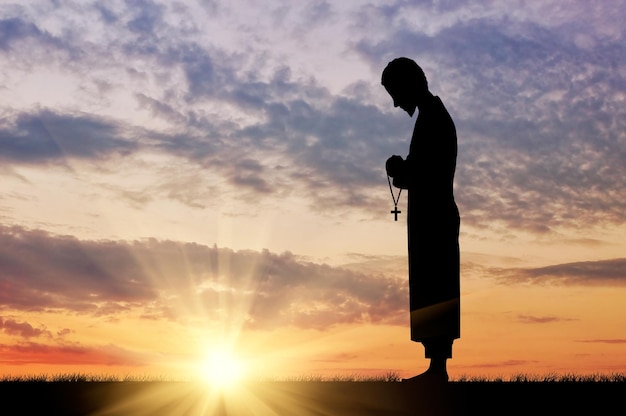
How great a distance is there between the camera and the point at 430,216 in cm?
895

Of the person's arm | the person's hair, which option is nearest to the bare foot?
the person's arm

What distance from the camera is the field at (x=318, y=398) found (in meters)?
7.61

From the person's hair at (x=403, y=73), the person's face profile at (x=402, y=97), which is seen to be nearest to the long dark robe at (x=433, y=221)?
the person's face profile at (x=402, y=97)

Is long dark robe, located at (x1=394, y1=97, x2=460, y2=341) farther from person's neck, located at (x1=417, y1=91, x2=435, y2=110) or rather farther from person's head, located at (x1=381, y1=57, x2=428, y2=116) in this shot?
person's head, located at (x1=381, y1=57, x2=428, y2=116)

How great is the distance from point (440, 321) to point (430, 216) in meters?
1.21

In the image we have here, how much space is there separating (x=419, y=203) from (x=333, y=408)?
2691mm

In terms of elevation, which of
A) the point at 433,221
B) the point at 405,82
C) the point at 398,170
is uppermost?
the point at 405,82

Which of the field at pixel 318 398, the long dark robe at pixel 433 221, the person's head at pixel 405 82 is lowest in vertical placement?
the field at pixel 318 398

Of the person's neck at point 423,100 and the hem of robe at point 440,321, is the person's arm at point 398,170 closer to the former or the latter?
the person's neck at point 423,100

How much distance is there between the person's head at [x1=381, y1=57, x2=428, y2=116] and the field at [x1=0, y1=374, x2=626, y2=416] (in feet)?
10.9

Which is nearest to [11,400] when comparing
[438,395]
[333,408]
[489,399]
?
[333,408]

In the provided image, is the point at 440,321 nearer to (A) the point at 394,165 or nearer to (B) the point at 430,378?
(B) the point at 430,378

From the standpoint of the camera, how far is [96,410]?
7.98 metres

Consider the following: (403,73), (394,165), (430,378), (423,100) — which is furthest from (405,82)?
(430,378)
